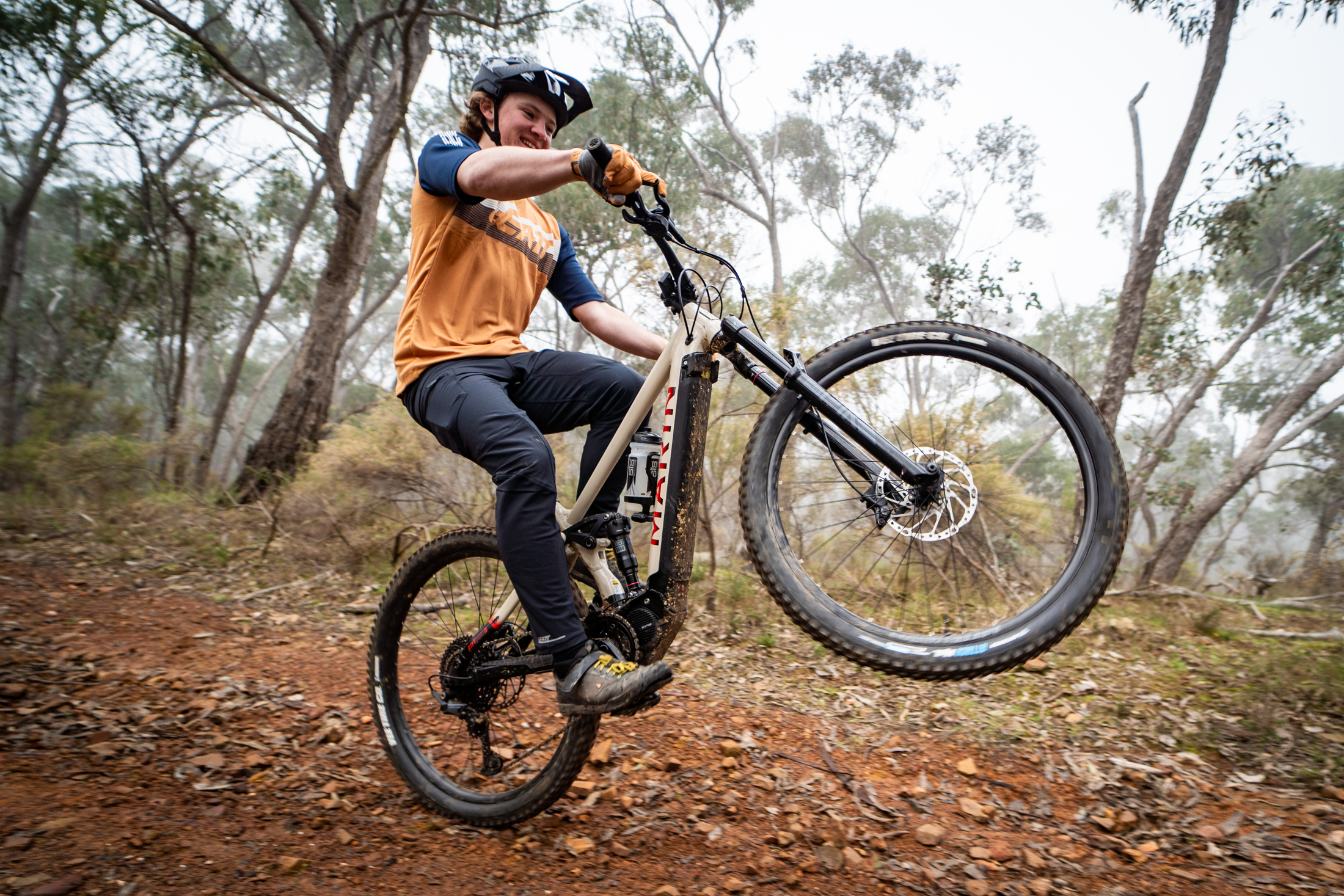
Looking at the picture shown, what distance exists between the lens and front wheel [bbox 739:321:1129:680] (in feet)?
6.20

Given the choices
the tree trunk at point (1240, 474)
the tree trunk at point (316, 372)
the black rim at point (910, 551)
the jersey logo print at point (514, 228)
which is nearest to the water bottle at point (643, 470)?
the black rim at point (910, 551)

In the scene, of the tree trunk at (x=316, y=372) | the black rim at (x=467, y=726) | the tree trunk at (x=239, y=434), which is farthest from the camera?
the tree trunk at (x=239, y=434)

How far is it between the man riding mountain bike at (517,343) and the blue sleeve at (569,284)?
103 millimetres

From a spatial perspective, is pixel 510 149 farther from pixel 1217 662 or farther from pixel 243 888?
pixel 1217 662

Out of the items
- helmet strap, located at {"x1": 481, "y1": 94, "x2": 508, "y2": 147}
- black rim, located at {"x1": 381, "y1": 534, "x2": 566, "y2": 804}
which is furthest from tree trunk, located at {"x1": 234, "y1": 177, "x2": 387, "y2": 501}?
helmet strap, located at {"x1": 481, "y1": 94, "x2": 508, "y2": 147}

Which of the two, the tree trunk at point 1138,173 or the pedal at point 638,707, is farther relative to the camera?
the tree trunk at point 1138,173

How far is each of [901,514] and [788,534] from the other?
18.3 inches

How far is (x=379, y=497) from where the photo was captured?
720 cm

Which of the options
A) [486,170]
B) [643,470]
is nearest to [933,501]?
[643,470]

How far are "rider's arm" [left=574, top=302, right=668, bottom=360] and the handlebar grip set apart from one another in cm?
73

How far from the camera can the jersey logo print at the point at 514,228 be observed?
2355mm

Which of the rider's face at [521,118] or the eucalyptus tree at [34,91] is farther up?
Answer: the eucalyptus tree at [34,91]

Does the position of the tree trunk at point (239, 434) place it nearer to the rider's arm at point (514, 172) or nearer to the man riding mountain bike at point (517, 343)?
the man riding mountain bike at point (517, 343)

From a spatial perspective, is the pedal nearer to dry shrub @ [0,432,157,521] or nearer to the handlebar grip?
the handlebar grip
